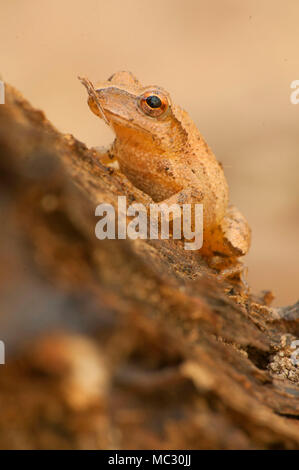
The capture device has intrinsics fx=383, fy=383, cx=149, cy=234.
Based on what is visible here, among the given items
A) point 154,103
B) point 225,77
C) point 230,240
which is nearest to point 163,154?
point 154,103

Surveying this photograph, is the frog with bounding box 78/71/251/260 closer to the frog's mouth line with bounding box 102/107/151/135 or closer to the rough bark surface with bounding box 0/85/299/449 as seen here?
the frog's mouth line with bounding box 102/107/151/135

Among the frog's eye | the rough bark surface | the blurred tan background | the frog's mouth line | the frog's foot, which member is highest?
the blurred tan background

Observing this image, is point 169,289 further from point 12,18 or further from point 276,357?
point 12,18

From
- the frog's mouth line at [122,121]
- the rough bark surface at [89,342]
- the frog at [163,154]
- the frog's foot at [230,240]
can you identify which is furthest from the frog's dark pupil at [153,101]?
the rough bark surface at [89,342]

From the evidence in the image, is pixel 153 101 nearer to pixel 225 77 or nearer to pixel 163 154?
pixel 163 154

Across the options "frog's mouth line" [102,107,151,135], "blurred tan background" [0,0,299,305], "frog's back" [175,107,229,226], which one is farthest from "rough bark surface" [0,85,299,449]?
"blurred tan background" [0,0,299,305]

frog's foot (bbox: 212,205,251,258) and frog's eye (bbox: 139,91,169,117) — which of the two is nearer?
frog's eye (bbox: 139,91,169,117)

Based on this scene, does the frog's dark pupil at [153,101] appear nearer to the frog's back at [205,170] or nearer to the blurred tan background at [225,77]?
the frog's back at [205,170]

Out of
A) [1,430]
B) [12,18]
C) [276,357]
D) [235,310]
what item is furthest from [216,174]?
[12,18]
